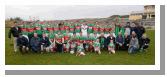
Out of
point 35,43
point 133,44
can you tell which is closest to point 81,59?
point 35,43

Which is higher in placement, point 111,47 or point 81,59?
point 111,47

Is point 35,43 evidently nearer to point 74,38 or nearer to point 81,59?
point 74,38

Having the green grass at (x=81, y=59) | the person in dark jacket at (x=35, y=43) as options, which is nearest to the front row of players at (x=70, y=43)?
the person in dark jacket at (x=35, y=43)

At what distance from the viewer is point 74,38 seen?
1041 centimetres

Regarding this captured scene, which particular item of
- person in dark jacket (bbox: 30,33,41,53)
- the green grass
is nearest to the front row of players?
person in dark jacket (bbox: 30,33,41,53)

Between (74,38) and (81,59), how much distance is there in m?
1.19

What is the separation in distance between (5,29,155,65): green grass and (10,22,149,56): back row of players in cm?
30

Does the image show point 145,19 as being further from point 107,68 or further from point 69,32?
Result: point 107,68

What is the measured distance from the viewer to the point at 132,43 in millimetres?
10438

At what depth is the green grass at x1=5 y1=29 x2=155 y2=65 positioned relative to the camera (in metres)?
9.15

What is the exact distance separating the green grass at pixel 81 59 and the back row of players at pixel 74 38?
30 cm

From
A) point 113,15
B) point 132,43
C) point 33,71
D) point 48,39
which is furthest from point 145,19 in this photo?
point 33,71

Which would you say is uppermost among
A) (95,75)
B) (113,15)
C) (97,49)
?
(113,15)
